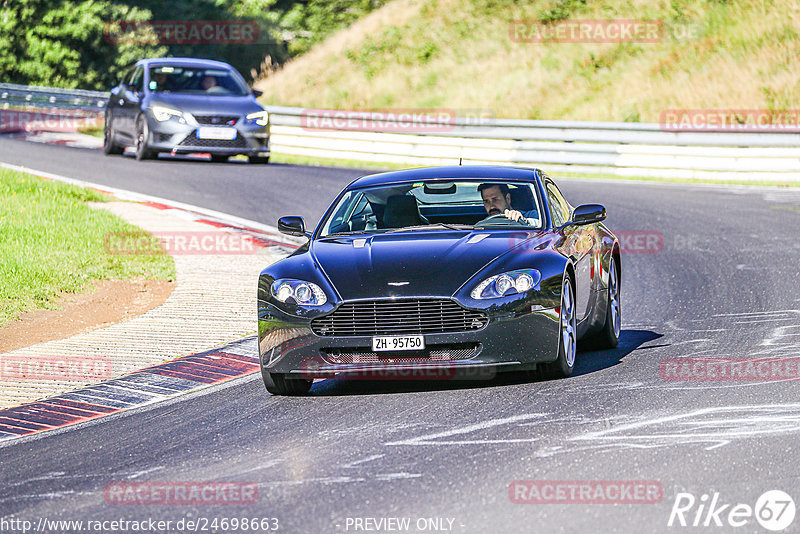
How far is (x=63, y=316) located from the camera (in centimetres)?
1199

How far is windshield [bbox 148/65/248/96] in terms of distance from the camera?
80.0 feet

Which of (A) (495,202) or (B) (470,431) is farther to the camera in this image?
(A) (495,202)

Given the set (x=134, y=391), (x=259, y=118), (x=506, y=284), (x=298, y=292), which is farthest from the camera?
(x=259, y=118)

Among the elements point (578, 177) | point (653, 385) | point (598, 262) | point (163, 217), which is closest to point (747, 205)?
point (578, 177)

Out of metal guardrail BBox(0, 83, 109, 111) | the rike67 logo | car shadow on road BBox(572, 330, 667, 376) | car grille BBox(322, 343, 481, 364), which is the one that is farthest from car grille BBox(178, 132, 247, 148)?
the rike67 logo

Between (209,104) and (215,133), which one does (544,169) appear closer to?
(215,133)

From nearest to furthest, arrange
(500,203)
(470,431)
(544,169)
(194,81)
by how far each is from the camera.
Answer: (470,431)
(500,203)
(194,81)
(544,169)

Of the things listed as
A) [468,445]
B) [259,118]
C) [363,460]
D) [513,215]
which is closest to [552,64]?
[259,118]

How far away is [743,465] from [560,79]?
28.8 metres

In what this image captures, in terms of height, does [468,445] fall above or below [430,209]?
below

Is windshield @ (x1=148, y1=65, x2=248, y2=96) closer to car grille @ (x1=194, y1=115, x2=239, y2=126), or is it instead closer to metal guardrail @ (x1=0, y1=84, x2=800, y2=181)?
car grille @ (x1=194, y1=115, x2=239, y2=126)

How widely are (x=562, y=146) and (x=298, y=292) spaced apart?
59.6ft

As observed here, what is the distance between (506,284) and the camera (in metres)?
8.30

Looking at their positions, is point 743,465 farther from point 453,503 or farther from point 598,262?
point 598,262
